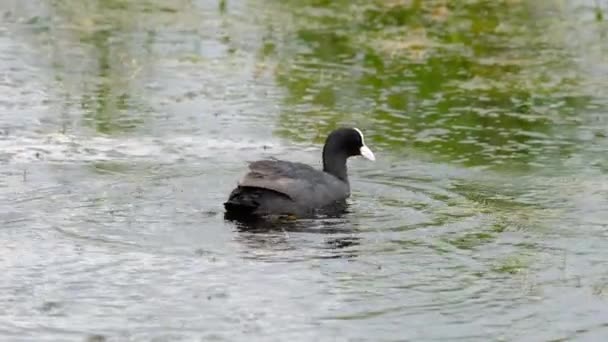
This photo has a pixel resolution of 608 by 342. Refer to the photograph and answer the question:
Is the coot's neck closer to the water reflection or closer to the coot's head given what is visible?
the coot's head

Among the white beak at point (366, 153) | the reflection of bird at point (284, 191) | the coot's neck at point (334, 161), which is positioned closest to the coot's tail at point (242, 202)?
the reflection of bird at point (284, 191)

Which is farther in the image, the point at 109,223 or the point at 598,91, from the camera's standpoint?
the point at 598,91

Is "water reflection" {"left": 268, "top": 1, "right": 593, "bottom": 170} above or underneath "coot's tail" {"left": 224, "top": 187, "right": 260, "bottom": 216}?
above

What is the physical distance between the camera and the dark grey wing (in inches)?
432

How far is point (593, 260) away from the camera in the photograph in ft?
32.1

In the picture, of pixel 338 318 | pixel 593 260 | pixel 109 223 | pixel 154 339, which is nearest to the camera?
pixel 154 339

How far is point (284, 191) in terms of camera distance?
1099cm

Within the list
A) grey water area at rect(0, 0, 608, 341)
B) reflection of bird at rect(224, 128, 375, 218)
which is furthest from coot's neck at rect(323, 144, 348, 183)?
grey water area at rect(0, 0, 608, 341)

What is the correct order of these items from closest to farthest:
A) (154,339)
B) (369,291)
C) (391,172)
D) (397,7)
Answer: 1. (154,339)
2. (369,291)
3. (391,172)
4. (397,7)

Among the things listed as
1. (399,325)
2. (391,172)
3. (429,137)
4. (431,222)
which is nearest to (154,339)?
(399,325)

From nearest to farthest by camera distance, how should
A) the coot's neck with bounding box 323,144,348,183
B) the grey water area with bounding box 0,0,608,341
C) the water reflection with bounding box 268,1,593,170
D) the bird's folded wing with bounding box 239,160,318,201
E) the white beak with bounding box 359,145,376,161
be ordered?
the grey water area with bounding box 0,0,608,341
the bird's folded wing with bounding box 239,160,318,201
the coot's neck with bounding box 323,144,348,183
the white beak with bounding box 359,145,376,161
the water reflection with bounding box 268,1,593,170

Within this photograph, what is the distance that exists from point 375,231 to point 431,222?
509 millimetres

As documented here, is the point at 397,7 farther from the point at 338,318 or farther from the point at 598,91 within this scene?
the point at 338,318

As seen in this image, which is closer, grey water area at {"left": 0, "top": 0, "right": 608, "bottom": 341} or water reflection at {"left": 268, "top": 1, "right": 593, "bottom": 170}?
grey water area at {"left": 0, "top": 0, "right": 608, "bottom": 341}
